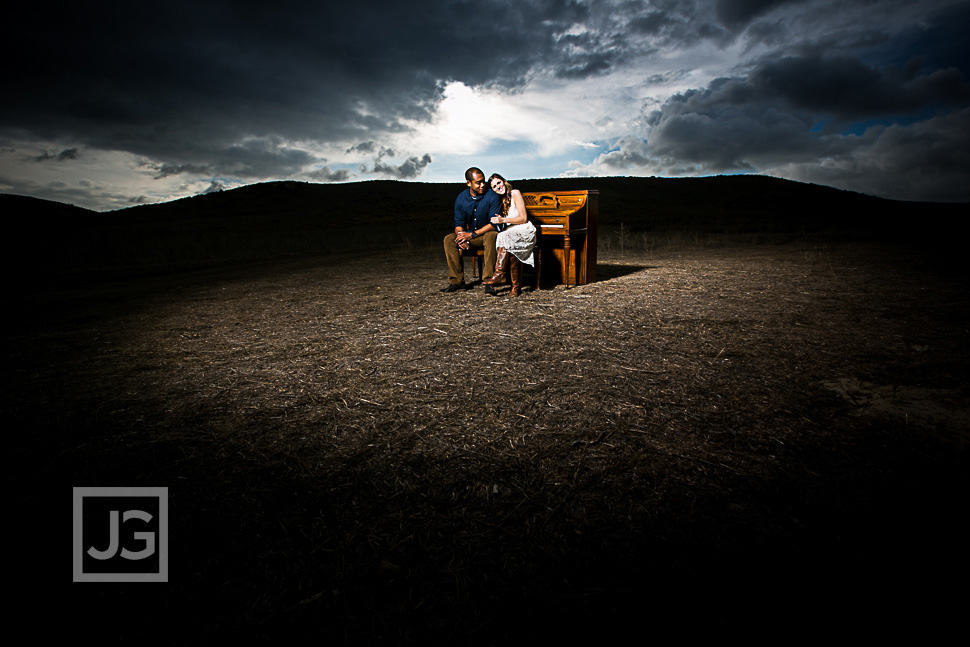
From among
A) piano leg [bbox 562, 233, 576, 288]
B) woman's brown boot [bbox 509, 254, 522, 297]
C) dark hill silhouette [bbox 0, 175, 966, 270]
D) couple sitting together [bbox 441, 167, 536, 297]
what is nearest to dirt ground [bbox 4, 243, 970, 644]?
woman's brown boot [bbox 509, 254, 522, 297]

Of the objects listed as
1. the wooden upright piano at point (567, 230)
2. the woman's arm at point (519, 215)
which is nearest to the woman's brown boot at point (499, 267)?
the woman's arm at point (519, 215)

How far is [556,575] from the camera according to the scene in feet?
4.92

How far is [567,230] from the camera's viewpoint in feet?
21.0

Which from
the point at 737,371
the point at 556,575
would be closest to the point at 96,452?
the point at 556,575

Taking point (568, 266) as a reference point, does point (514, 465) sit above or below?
below

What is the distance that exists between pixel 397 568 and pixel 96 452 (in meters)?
1.91

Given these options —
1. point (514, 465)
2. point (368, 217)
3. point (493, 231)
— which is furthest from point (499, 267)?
point (368, 217)

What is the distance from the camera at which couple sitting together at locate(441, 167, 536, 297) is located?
609cm

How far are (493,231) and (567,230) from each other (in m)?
1.10

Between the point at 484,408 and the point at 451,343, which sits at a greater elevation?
the point at 451,343

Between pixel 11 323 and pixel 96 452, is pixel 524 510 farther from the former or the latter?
pixel 11 323

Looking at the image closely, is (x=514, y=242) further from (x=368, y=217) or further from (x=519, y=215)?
(x=368, y=217)

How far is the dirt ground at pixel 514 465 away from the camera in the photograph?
1.41m

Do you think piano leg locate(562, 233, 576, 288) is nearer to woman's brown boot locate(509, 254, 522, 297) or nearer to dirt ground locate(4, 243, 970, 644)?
woman's brown boot locate(509, 254, 522, 297)
